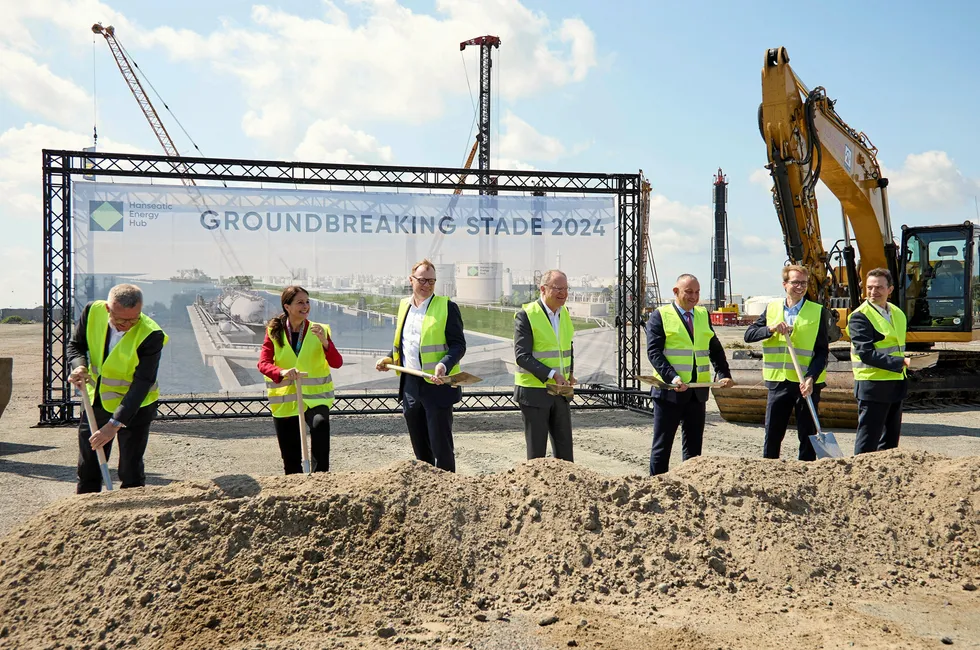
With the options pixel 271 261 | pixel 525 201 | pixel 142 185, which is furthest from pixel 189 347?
pixel 525 201

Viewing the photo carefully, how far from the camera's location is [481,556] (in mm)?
3625

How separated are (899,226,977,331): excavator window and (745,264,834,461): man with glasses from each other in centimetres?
707

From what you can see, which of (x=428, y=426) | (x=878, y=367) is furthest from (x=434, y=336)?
(x=878, y=367)

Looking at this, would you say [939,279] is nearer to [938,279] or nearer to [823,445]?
[938,279]

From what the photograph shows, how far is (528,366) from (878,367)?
2.66 meters

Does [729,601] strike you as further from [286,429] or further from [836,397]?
[836,397]

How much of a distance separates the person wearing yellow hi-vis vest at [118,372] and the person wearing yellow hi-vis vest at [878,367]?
484 centimetres

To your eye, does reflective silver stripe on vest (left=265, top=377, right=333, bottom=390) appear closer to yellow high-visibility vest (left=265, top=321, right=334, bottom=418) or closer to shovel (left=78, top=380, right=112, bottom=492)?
yellow high-visibility vest (left=265, top=321, right=334, bottom=418)

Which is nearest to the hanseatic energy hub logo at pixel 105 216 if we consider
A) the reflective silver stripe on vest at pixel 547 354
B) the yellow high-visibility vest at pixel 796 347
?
the reflective silver stripe on vest at pixel 547 354

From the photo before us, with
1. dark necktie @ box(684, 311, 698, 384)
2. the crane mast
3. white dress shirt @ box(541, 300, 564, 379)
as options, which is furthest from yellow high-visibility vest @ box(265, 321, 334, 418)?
the crane mast

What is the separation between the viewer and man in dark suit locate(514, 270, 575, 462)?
504cm

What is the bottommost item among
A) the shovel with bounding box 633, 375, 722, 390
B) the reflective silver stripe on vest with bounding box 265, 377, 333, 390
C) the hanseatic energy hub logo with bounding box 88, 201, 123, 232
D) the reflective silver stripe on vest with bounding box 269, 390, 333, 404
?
the reflective silver stripe on vest with bounding box 269, 390, 333, 404

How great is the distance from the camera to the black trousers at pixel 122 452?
164 inches

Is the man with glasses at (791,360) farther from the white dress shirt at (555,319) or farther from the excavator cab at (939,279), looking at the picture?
the excavator cab at (939,279)
